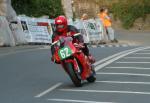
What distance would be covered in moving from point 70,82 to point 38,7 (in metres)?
25.4

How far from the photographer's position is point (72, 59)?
13.7m

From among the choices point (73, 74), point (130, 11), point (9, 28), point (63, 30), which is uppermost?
point (63, 30)

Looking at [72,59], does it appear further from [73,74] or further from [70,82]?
[70,82]

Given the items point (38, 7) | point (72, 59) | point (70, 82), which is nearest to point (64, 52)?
point (72, 59)

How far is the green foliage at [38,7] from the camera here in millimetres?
38688

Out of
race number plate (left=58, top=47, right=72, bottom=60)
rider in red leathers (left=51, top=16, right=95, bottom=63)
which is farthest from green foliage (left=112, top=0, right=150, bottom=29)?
race number plate (left=58, top=47, right=72, bottom=60)

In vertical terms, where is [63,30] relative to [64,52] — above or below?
above

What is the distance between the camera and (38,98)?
12.3 metres

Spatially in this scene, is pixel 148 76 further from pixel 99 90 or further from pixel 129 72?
pixel 99 90

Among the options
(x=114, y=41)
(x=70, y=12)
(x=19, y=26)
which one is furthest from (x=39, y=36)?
(x=70, y=12)

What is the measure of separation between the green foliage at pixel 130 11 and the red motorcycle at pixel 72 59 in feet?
113

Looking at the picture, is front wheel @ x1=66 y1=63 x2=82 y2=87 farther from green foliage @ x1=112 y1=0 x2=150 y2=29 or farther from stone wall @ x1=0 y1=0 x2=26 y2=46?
green foliage @ x1=112 y1=0 x2=150 y2=29

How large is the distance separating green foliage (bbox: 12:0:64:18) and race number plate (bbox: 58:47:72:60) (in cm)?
2511

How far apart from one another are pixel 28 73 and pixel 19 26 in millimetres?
13060
